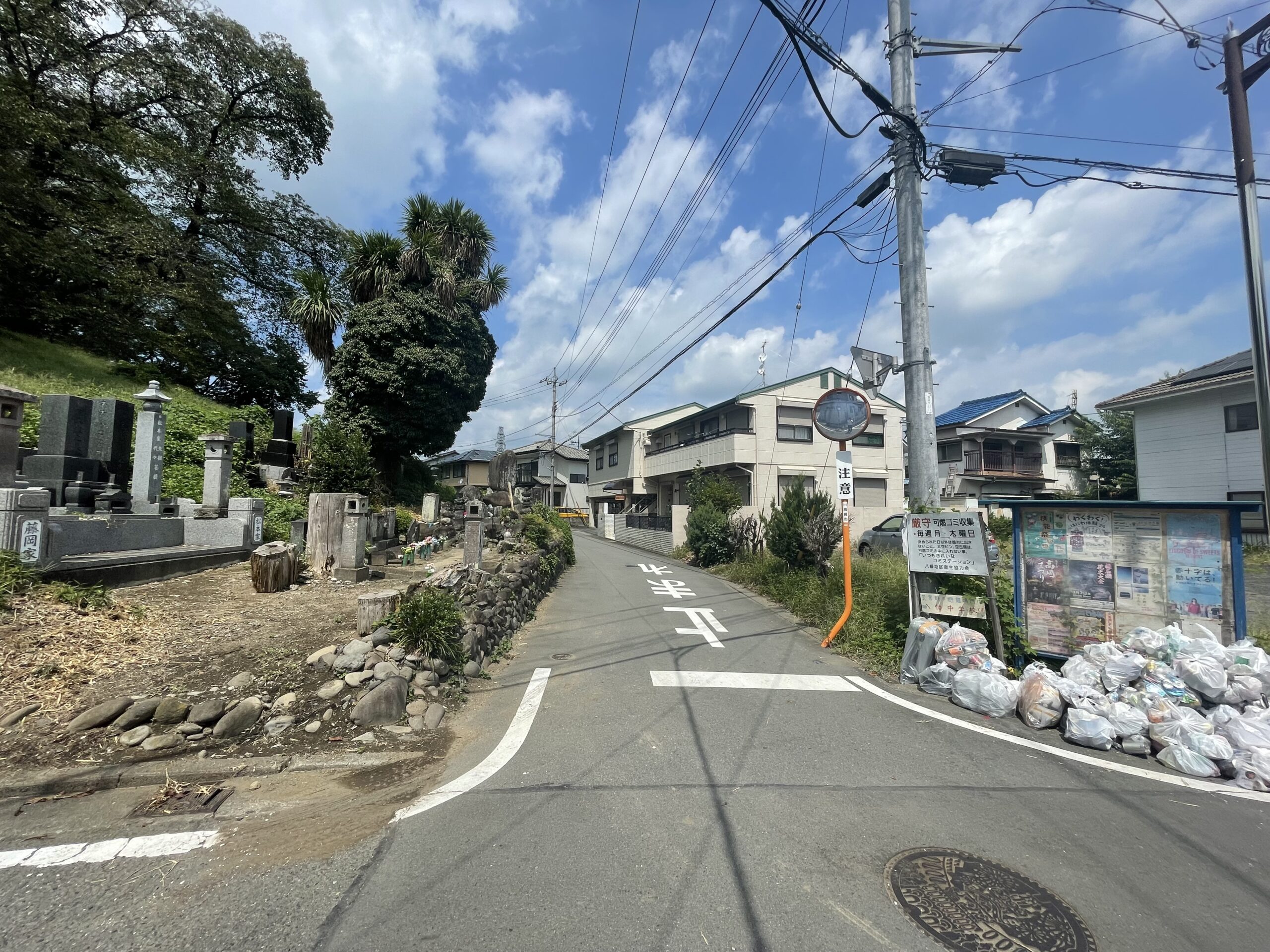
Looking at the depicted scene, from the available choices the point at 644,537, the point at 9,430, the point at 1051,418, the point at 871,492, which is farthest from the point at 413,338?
the point at 1051,418

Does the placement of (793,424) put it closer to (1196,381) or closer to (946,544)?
(1196,381)

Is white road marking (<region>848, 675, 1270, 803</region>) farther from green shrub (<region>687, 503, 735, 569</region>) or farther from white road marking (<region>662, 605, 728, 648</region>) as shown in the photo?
green shrub (<region>687, 503, 735, 569</region>)

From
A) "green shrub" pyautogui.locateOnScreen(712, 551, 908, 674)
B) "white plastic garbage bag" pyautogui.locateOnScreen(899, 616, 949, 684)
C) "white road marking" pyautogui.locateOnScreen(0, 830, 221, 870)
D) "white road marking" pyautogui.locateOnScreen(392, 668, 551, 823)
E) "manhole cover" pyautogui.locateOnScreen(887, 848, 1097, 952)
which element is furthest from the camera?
"green shrub" pyautogui.locateOnScreen(712, 551, 908, 674)

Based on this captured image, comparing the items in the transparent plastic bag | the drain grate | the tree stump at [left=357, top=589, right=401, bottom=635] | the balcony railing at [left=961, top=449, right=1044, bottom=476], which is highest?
the balcony railing at [left=961, top=449, right=1044, bottom=476]

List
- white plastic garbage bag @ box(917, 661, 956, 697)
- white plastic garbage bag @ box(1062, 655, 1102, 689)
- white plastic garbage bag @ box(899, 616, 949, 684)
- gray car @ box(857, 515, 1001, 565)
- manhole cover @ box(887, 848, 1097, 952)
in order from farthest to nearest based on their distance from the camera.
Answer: gray car @ box(857, 515, 1001, 565), white plastic garbage bag @ box(899, 616, 949, 684), white plastic garbage bag @ box(917, 661, 956, 697), white plastic garbage bag @ box(1062, 655, 1102, 689), manhole cover @ box(887, 848, 1097, 952)

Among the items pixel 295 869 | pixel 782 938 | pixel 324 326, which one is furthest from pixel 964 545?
pixel 324 326

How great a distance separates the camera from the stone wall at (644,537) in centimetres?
2503

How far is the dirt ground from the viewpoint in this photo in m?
4.25

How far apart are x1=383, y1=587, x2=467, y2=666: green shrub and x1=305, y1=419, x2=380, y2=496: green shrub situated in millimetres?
8158

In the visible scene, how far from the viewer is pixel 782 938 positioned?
247 centimetres

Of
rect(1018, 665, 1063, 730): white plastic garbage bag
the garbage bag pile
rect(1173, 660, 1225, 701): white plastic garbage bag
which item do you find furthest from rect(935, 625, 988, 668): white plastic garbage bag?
rect(1173, 660, 1225, 701): white plastic garbage bag

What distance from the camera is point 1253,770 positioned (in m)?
3.99

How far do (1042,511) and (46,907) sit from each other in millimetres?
8228

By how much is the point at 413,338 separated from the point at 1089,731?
56.1ft
